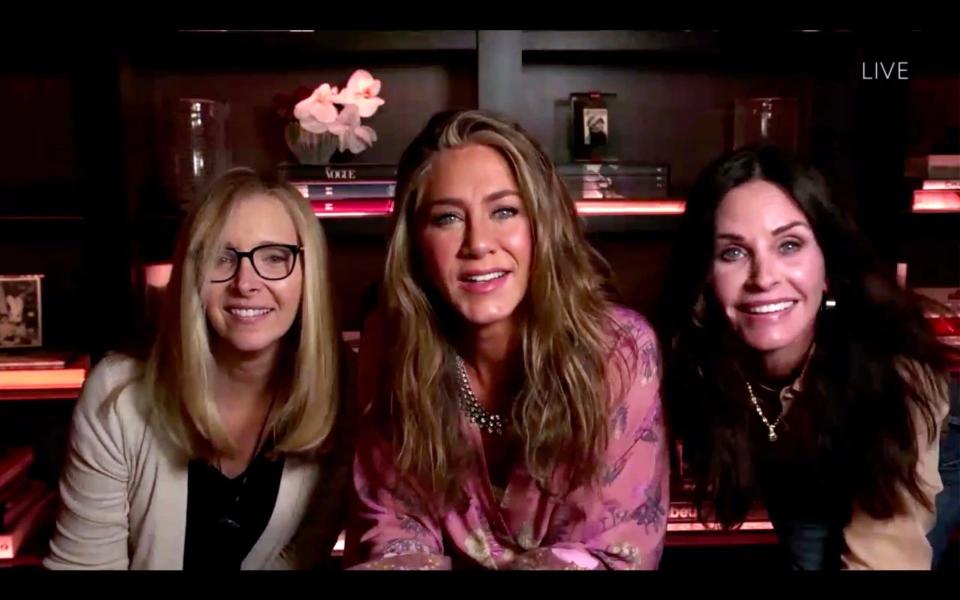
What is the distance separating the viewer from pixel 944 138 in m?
2.01

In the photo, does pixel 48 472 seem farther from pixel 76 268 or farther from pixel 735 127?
pixel 735 127

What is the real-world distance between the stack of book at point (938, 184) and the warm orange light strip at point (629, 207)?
47 cm

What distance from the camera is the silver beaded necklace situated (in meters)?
1.37

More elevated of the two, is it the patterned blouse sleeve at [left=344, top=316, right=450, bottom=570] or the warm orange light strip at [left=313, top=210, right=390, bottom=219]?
the warm orange light strip at [left=313, top=210, right=390, bottom=219]

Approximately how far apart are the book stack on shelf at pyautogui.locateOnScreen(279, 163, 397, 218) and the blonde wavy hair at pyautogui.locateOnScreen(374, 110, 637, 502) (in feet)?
1.56

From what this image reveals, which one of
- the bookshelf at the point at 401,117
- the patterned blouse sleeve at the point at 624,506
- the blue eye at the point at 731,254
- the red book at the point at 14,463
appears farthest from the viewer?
the red book at the point at 14,463

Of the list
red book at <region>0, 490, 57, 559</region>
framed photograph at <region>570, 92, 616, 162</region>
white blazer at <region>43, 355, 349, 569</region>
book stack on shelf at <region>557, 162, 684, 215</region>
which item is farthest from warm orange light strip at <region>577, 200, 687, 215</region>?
red book at <region>0, 490, 57, 559</region>

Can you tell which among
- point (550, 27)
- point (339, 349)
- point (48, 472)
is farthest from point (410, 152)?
point (48, 472)

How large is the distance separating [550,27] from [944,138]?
0.91 meters

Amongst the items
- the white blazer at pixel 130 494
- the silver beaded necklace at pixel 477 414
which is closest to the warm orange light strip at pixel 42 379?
the white blazer at pixel 130 494

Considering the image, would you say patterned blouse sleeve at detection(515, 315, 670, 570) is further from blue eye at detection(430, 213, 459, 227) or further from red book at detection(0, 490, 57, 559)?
red book at detection(0, 490, 57, 559)

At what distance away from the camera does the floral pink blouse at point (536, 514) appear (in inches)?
50.7

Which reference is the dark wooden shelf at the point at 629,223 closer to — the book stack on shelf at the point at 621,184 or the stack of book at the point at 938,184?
the book stack on shelf at the point at 621,184

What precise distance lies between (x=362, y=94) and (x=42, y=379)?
0.83 m
